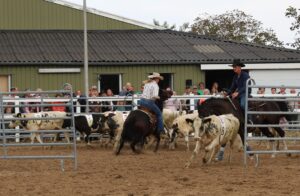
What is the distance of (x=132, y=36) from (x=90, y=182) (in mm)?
24754

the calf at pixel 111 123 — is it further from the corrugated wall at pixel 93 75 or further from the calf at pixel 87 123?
the corrugated wall at pixel 93 75

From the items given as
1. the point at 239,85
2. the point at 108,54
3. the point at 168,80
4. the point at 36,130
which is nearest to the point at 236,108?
the point at 239,85

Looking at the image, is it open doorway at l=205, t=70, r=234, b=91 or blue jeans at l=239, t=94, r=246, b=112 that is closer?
blue jeans at l=239, t=94, r=246, b=112

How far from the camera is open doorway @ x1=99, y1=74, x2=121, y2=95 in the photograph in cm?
3325

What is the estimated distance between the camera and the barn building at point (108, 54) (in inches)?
1273

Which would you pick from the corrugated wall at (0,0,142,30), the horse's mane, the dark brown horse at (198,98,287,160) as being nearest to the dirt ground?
the dark brown horse at (198,98,287,160)

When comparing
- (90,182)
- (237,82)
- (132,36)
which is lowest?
(90,182)

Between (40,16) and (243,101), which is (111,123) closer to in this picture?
(243,101)

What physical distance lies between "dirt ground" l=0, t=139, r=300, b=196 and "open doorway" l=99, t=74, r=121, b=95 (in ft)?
50.3

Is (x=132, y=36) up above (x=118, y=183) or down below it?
above

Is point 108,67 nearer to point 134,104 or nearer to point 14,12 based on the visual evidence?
point 14,12

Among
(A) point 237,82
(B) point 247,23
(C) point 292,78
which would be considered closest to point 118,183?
(A) point 237,82

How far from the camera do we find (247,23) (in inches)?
2296

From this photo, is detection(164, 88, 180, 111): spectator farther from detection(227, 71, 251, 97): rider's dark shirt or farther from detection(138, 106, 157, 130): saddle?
detection(227, 71, 251, 97): rider's dark shirt
